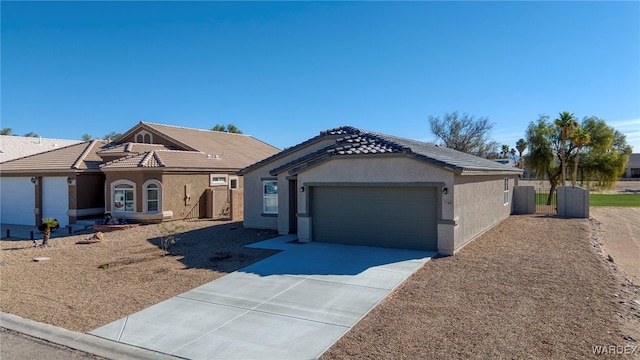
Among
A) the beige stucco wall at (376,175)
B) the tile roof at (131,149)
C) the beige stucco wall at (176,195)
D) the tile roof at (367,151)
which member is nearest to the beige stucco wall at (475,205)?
the beige stucco wall at (376,175)

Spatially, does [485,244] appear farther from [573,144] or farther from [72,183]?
[573,144]

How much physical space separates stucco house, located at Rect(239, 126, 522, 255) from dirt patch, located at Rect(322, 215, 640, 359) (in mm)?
1445

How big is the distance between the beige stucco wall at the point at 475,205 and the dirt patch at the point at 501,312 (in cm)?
125

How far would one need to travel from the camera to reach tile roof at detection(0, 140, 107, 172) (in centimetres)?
2295

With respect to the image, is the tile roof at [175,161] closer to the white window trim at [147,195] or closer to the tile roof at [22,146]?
the white window trim at [147,195]

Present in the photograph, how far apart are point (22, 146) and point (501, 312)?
36.3 meters

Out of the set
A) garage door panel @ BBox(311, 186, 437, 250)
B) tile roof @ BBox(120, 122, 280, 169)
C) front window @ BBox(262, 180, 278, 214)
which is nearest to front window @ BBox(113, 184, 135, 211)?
tile roof @ BBox(120, 122, 280, 169)

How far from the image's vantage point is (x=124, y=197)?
70.7 feet

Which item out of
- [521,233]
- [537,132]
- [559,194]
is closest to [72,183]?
[521,233]

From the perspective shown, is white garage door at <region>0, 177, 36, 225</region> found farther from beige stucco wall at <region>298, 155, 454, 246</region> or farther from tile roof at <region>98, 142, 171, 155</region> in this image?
beige stucco wall at <region>298, 155, 454, 246</region>

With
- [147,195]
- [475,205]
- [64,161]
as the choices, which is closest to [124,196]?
[147,195]

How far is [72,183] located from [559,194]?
2755 cm

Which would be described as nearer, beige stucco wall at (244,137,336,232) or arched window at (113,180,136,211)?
beige stucco wall at (244,137,336,232)

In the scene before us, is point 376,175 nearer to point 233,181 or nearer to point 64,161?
point 233,181
